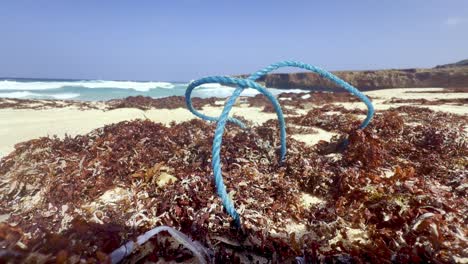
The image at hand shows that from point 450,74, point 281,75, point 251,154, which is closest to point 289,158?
point 251,154

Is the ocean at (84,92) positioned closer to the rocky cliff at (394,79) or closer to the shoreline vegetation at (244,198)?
the rocky cliff at (394,79)

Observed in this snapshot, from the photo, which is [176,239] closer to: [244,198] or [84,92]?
[244,198]

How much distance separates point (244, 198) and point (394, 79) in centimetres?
2723

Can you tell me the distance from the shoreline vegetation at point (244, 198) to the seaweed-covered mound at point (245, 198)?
1cm

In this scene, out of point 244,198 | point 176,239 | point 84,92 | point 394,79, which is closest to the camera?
point 176,239

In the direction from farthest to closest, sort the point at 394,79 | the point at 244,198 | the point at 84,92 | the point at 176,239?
1. the point at 84,92
2. the point at 394,79
3. the point at 244,198
4. the point at 176,239

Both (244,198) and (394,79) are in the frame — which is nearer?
(244,198)

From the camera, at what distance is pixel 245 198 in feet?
9.31

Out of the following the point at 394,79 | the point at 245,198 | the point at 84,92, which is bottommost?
the point at 245,198

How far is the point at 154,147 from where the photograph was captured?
164 inches

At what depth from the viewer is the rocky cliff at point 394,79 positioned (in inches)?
854

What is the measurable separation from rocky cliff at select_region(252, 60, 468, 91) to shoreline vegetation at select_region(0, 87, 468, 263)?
21043 mm

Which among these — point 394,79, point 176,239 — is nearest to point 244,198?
point 176,239

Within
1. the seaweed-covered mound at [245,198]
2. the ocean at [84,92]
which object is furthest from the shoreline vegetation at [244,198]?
the ocean at [84,92]
